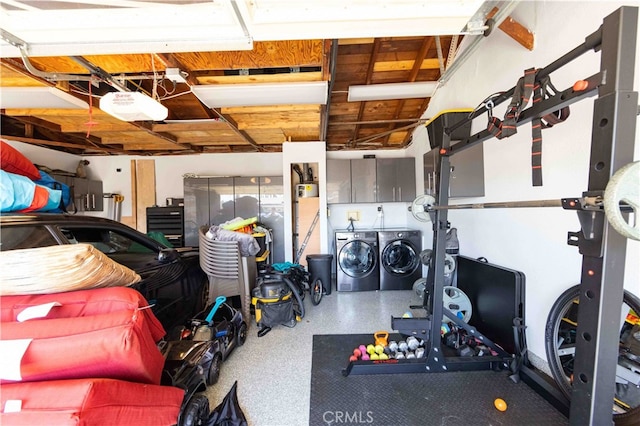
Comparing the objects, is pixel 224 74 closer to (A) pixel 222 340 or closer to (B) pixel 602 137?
(A) pixel 222 340

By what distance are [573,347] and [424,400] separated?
3.39 feet

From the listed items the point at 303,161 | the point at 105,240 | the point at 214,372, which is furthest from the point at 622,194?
the point at 303,161

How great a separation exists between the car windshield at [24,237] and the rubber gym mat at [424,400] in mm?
2027

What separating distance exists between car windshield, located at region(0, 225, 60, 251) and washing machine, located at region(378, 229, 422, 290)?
3.56 m

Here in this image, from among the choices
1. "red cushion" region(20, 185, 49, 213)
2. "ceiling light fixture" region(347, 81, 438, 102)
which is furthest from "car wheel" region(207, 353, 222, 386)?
"ceiling light fixture" region(347, 81, 438, 102)

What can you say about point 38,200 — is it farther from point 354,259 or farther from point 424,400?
point 354,259

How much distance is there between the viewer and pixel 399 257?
391 centimetres

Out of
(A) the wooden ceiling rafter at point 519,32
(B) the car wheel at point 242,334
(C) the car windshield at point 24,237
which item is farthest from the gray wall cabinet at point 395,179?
(C) the car windshield at point 24,237

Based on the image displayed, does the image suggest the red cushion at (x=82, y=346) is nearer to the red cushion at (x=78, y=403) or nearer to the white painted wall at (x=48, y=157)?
the red cushion at (x=78, y=403)

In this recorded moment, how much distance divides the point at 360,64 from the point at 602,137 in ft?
8.54

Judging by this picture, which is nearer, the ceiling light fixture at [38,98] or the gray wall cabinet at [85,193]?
the ceiling light fixture at [38,98]

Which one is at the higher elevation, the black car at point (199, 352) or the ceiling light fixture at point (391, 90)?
the ceiling light fixture at point (391, 90)

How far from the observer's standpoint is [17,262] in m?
1.09

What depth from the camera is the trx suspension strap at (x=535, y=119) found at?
3.62ft
